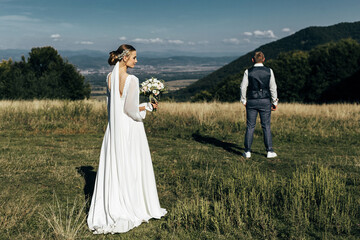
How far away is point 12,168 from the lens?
6.56 m

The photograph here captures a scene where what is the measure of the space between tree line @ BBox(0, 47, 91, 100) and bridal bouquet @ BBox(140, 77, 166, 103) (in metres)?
24.8

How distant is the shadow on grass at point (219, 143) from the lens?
28.9ft

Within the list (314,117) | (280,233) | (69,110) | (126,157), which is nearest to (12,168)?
(126,157)

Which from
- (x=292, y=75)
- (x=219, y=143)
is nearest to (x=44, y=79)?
(x=219, y=143)

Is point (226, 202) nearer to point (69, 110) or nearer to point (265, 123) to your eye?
point (265, 123)

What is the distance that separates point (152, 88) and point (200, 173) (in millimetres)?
2411

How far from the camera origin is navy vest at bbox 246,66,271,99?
23.9 ft

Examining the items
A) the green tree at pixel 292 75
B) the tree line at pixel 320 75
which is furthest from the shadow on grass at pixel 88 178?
the green tree at pixel 292 75

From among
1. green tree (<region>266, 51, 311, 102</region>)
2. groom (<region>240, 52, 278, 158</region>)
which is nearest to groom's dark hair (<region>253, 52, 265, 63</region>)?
groom (<region>240, 52, 278, 158</region>)

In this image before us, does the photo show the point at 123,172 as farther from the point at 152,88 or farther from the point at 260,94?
the point at 260,94

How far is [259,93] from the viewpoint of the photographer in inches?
293

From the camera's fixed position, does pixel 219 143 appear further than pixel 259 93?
Yes

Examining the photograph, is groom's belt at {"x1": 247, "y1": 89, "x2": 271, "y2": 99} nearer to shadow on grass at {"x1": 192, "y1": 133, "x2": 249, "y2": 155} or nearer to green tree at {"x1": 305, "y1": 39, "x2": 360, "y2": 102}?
shadow on grass at {"x1": 192, "y1": 133, "x2": 249, "y2": 155}

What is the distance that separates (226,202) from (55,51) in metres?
44.7
